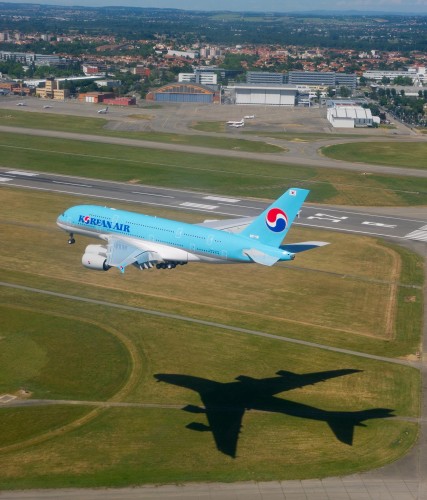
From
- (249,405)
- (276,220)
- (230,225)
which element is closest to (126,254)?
(230,225)

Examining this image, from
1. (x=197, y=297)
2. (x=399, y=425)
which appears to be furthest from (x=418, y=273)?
(x=399, y=425)

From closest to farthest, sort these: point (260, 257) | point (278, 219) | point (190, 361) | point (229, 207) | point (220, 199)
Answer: point (190, 361) < point (260, 257) < point (278, 219) < point (229, 207) < point (220, 199)

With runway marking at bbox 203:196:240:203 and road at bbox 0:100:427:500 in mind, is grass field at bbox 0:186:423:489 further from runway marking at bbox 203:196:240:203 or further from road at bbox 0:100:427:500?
runway marking at bbox 203:196:240:203

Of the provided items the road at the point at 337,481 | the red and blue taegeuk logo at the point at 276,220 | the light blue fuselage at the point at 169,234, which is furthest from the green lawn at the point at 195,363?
the red and blue taegeuk logo at the point at 276,220

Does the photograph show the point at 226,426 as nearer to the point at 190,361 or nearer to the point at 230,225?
the point at 190,361

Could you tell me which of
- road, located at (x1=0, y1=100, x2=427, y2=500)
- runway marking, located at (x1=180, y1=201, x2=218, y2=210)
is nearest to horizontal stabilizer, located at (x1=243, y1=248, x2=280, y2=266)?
road, located at (x1=0, y1=100, x2=427, y2=500)

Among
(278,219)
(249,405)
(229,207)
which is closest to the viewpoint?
(249,405)

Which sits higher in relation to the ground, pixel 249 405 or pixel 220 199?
pixel 220 199
